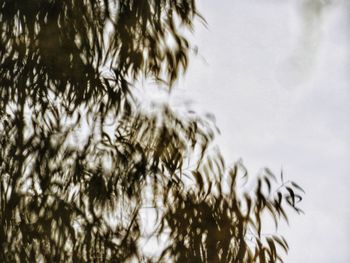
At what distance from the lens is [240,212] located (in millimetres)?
5262

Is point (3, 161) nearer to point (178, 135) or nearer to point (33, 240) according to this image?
point (33, 240)

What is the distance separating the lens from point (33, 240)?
521 cm

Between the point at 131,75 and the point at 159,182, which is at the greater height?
the point at 131,75

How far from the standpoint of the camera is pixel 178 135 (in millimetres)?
5359

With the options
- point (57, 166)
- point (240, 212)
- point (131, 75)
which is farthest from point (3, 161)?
point (240, 212)

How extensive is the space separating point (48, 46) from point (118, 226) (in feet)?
2.47

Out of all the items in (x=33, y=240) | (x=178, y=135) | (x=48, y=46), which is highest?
(x=48, y=46)

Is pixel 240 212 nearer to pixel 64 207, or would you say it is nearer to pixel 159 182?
pixel 159 182

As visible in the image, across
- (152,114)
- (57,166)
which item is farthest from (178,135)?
(57,166)

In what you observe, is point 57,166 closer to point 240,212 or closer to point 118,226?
point 118,226

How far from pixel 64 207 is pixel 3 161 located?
0.31 metres

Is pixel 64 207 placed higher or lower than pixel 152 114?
lower

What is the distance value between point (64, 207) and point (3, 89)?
20.9 inches

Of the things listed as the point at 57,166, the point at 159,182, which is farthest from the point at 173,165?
the point at 57,166
